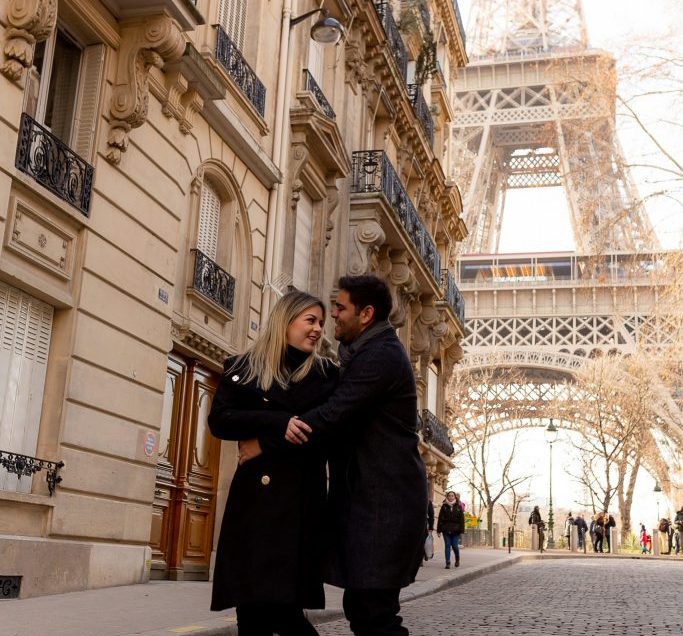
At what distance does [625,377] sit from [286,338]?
43.4 meters

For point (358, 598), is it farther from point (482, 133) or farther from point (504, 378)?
point (482, 133)

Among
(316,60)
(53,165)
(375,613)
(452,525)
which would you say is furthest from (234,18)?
(375,613)

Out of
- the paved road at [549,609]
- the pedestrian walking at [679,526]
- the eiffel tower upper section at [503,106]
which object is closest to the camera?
the paved road at [549,609]

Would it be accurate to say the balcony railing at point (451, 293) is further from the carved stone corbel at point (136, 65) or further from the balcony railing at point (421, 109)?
the carved stone corbel at point (136, 65)

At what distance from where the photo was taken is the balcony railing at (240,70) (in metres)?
13.0

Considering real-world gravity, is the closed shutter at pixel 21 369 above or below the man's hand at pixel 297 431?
A: above

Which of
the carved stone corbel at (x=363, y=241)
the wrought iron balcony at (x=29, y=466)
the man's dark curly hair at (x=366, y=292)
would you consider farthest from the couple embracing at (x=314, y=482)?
the carved stone corbel at (x=363, y=241)

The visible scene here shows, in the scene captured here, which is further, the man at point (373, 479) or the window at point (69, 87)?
the window at point (69, 87)

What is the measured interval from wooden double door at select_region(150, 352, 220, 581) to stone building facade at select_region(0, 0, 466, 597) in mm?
30

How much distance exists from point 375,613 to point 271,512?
568 millimetres

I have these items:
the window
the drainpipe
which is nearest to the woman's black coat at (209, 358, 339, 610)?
the window

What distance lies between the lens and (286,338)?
14.0ft

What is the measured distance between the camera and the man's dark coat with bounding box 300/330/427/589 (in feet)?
13.1

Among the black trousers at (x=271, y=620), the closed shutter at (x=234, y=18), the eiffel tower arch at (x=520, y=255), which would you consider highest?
the eiffel tower arch at (x=520, y=255)
